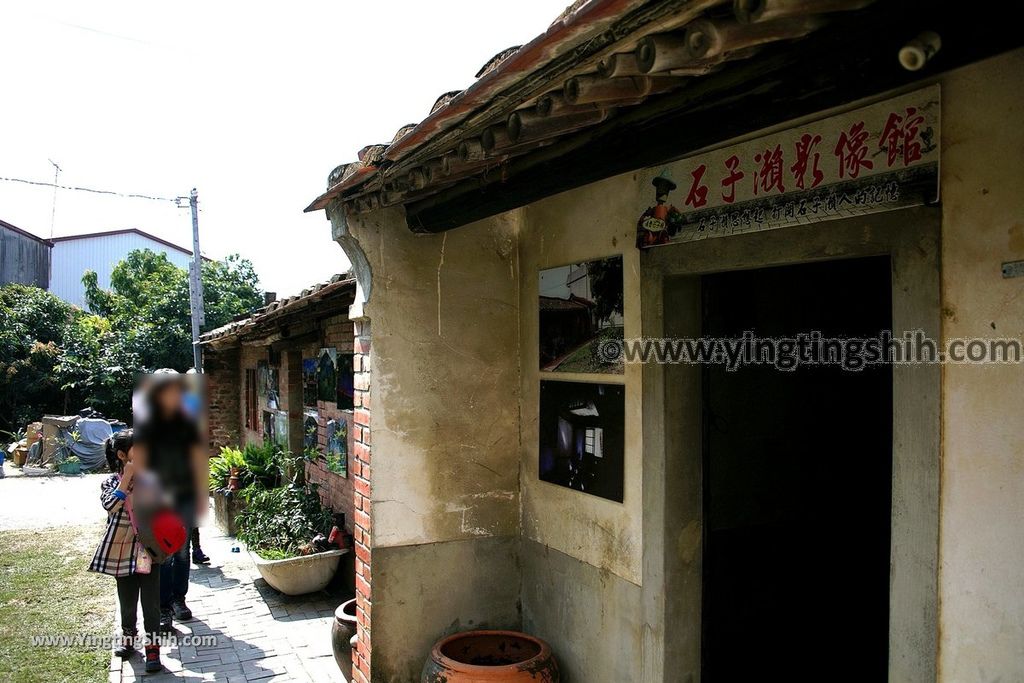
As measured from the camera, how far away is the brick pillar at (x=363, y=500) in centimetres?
400

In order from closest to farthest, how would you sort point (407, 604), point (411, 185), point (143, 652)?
point (411, 185)
point (407, 604)
point (143, 652)

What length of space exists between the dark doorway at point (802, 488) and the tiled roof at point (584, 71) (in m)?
2.14

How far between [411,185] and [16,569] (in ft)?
26.6

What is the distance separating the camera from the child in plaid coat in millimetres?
5250

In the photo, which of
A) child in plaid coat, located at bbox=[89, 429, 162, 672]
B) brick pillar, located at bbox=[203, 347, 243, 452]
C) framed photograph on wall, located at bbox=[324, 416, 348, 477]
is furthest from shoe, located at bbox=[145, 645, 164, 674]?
brick pillar, located at bbox=[203, 347, 243, 452]

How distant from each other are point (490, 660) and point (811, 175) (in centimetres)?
311

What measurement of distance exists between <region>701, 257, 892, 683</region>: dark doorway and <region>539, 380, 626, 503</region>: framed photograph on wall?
0.95m

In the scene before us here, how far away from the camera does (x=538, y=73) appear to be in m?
2.09

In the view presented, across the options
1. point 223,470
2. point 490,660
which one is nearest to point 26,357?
point 223,470

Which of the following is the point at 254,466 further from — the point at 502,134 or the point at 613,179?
the point at 502,134

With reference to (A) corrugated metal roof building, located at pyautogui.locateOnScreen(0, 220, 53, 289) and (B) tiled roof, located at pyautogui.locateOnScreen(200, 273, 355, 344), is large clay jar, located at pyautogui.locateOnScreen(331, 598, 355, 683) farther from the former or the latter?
(A) corrugated metal roof building, located at pyautogui.locateOnScreen(0, 220, 53, 289)

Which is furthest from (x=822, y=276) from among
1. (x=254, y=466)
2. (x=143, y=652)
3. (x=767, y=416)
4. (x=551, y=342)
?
(x=254, y=466)

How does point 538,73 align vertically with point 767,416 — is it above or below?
above

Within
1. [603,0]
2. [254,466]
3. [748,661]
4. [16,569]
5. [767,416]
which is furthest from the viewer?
[254,466]
